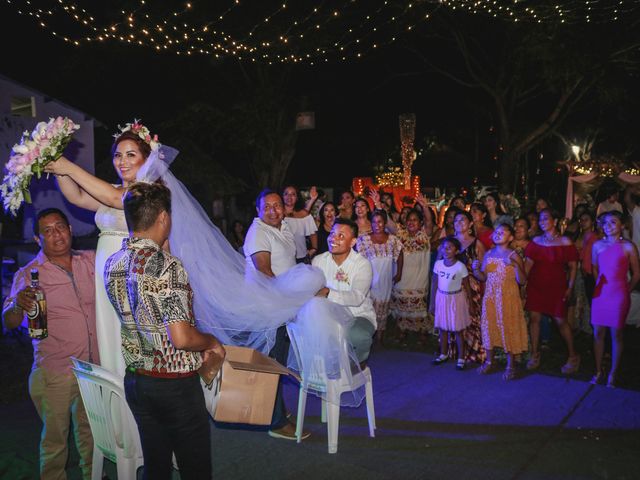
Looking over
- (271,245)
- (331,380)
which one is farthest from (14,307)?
(331,380)

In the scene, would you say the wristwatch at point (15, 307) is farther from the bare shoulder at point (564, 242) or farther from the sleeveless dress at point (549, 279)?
the bare shoulder at point (564, 242)

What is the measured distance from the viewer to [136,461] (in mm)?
3053

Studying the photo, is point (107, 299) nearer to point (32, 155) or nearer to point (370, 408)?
point (32, 155)

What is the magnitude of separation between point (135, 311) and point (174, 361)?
27 cm

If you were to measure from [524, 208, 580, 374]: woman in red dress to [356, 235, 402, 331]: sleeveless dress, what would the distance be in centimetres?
165

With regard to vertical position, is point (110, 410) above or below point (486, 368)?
above

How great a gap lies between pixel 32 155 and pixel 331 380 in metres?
2.44

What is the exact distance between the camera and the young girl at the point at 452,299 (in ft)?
20.9

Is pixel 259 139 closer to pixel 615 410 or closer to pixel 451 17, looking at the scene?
pixel 451 17

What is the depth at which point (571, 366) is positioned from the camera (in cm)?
603

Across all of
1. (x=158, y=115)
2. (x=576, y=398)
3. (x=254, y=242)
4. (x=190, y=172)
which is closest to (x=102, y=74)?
(x=158, y=115)

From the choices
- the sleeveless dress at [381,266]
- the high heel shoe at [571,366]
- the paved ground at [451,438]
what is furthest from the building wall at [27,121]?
the high heel shoe at [571,366]

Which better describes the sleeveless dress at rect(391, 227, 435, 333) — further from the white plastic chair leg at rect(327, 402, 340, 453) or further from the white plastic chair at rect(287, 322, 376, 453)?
the white plastic chair leg at rect(327, 402, 340, 453)

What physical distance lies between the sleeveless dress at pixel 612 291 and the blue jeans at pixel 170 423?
175 inches
